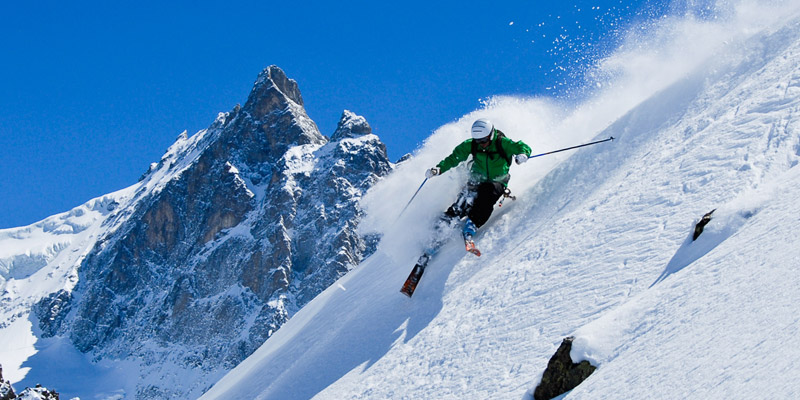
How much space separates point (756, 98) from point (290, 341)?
8.52 metres

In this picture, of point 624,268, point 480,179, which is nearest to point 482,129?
point 480,179

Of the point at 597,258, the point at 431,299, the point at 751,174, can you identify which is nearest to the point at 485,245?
the point at 431,299

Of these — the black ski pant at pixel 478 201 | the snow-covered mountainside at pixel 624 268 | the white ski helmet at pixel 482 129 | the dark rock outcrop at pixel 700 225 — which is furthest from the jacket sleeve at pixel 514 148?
the dark rock outcrop at pixel 700 225

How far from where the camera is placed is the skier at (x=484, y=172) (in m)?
11.4

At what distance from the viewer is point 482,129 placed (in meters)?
11.4

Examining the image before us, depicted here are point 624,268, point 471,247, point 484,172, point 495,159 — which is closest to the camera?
point 624,268

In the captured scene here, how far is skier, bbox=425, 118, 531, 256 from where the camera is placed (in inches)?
449

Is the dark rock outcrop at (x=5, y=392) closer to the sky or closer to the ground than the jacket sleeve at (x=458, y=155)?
closer to the sky

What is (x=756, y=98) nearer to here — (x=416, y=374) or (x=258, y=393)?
(x=416, y=374)

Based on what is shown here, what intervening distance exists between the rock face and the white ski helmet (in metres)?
5.72

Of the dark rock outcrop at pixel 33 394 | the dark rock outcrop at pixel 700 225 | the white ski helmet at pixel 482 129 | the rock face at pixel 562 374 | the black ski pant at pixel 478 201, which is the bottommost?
the rock face at pixel 562 374

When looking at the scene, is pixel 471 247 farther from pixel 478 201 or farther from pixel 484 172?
pixel 484 172

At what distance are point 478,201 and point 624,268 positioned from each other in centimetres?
409

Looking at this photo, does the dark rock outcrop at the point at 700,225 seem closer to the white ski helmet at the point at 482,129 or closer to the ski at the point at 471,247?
the ski at the point at 471,247
